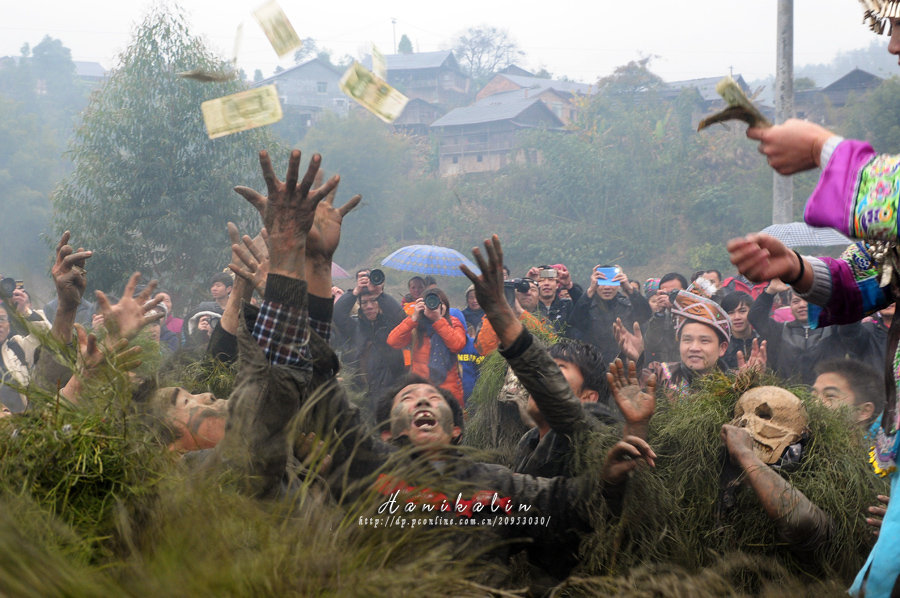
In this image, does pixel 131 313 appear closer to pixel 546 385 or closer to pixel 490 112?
pixel 546 385

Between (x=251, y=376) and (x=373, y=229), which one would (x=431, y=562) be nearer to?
(x=251, y=376)

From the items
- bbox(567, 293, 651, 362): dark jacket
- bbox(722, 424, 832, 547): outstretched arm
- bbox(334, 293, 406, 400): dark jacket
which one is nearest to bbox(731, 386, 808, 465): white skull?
bbox(722, 424, 832, 547): outstretched arm

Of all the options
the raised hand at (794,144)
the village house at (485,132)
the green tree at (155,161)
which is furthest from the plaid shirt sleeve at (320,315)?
the village house at (485,132)

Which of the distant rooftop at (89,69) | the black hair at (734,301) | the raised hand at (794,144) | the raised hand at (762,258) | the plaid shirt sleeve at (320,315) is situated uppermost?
the distant rooftop at (89,69)

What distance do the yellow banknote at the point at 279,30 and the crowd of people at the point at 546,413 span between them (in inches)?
30.4

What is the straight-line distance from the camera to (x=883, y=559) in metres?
1.74

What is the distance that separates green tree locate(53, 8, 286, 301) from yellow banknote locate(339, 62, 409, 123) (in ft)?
A: 30.6

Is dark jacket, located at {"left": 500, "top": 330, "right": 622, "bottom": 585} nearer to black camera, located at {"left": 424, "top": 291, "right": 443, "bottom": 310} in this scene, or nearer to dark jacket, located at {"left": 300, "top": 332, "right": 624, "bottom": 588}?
dark jacket, located at {"left": 300, "top": 332, "right": 624, "bottom": 588}

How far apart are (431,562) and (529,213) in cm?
3132

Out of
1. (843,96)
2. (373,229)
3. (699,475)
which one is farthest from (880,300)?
(843,96)

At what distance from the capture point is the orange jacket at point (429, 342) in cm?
666

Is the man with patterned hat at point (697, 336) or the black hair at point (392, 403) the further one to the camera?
the man with patterned hat at point (697, 336)

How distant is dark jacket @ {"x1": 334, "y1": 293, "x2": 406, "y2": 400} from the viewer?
691 cm

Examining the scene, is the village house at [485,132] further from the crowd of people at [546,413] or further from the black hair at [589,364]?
the crowd of people at [546,413]
